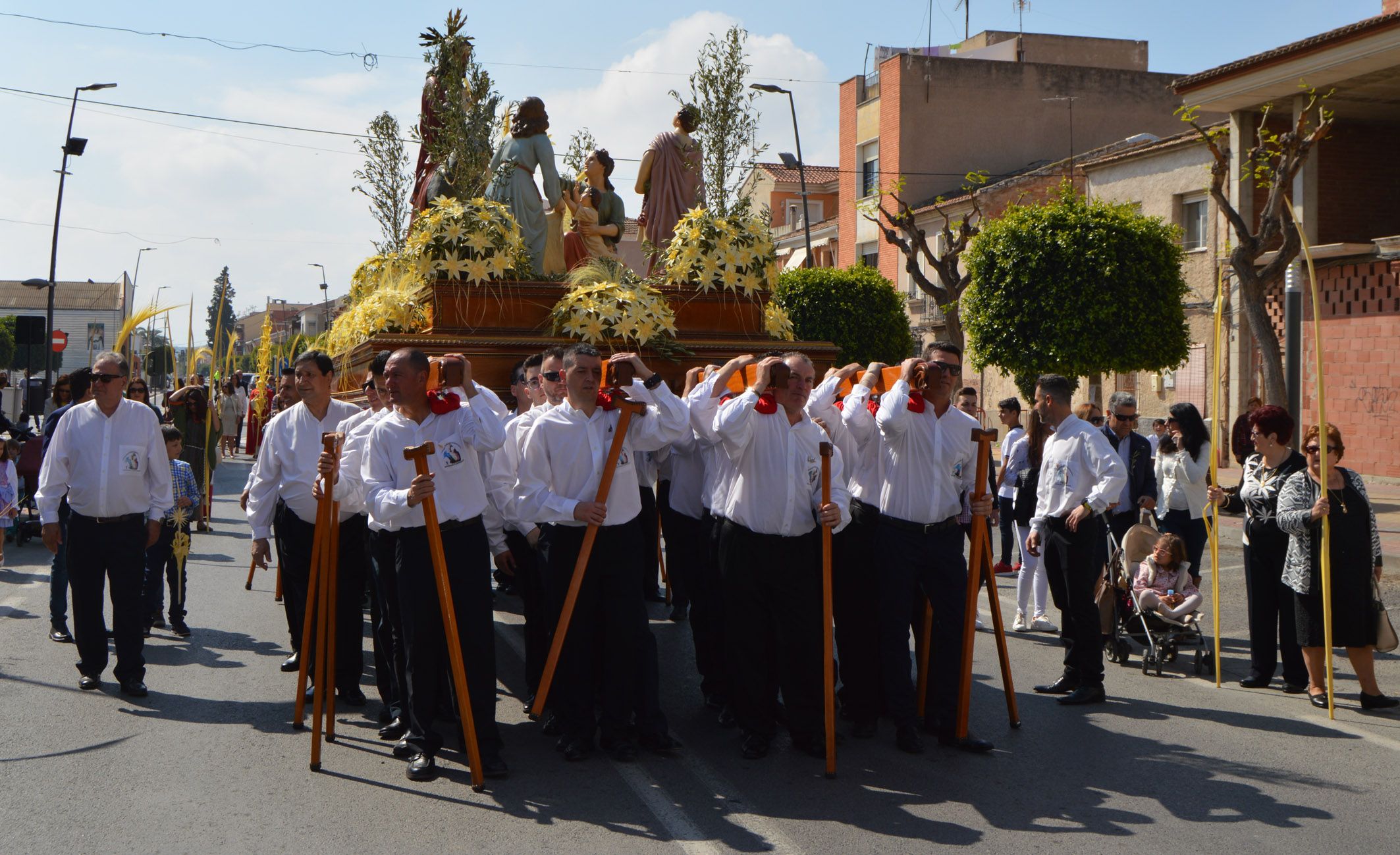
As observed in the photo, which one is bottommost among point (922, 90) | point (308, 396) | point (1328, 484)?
point (1328, 484)

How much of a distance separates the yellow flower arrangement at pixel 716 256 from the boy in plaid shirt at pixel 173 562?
383 cm

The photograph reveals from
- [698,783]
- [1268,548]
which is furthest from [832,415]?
[1268,548]

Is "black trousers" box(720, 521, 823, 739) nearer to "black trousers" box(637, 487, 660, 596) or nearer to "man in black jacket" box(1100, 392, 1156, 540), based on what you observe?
"black trousers" box(637, 487, 660, 596)

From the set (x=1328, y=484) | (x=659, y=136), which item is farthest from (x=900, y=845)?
(x=659, y=136)

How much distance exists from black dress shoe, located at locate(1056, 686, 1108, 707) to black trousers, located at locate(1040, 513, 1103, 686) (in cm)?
3

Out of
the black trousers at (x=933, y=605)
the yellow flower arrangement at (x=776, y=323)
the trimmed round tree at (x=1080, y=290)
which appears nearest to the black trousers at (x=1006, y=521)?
the yellow flower arrangement at (x=776, y=323)

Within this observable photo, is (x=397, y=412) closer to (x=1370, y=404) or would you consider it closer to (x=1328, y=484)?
(x=1328, y=484)

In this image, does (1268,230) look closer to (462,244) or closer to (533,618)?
(462,244)

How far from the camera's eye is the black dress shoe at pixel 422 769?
570 cm

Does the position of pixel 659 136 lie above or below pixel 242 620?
above

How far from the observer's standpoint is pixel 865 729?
6605 mm

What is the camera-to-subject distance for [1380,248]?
67.2 ft

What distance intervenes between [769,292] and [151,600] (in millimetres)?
4924

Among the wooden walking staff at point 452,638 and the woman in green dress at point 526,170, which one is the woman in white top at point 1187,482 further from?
the wooden walking staff at point 452,638
